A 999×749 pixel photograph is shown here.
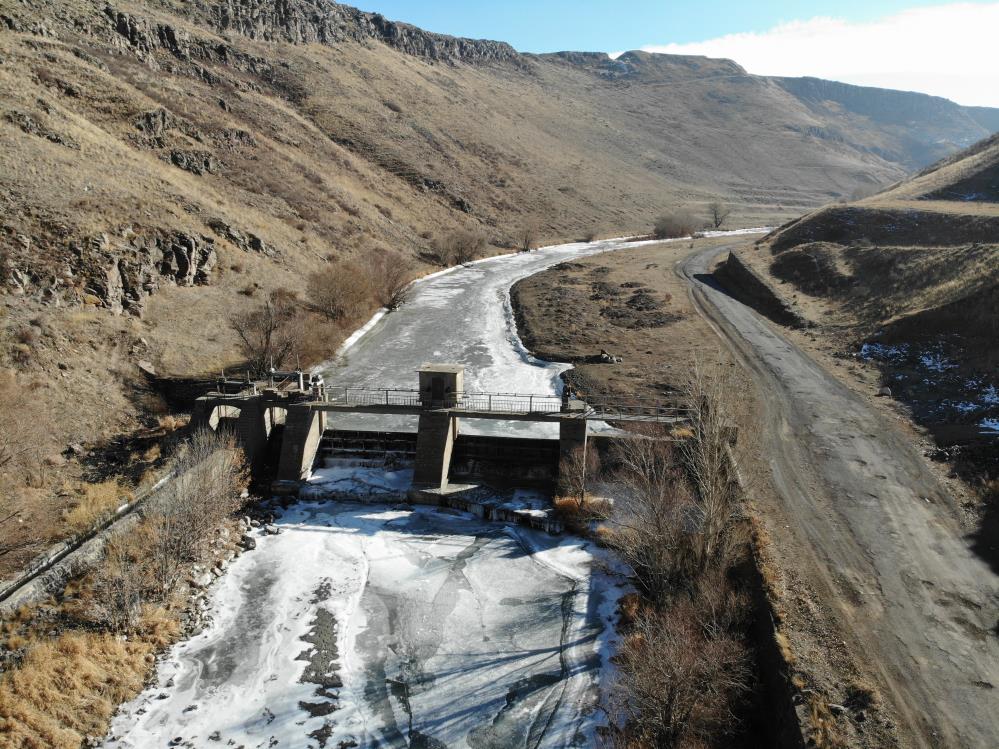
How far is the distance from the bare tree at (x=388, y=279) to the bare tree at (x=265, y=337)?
14667mm

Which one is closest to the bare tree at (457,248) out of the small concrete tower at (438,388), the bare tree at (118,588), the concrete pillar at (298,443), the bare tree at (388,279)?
the bare tree at (388,279)

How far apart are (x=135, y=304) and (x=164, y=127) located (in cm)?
2713

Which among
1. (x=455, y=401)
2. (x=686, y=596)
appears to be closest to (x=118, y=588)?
(x=455, y=401)

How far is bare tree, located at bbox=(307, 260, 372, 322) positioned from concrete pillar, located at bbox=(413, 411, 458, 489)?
20982 mm

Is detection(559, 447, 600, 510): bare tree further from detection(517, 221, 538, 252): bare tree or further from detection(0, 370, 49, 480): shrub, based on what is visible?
detection(517, 221, 538, 252): bare tree

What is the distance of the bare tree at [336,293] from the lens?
156 ft

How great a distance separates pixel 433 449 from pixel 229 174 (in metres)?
41.9

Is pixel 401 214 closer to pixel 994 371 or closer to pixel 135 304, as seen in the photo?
pixel 135 304

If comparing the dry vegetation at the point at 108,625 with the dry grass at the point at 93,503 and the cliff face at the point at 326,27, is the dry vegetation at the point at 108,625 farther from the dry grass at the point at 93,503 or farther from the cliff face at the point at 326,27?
the cliff face at the point at 326,27

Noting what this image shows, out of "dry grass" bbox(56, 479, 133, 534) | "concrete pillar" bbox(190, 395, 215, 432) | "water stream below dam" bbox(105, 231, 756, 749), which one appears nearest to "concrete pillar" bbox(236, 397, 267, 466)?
"concrete pillar" bbox(190, 395, 215, 432)

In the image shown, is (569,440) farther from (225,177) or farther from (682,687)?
(225,177)

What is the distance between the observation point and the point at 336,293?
156 feet

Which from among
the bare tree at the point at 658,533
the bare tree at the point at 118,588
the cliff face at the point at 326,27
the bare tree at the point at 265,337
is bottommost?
the bare tree at the point at 118,588

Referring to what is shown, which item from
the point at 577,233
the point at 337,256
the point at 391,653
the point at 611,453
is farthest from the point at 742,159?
the point at 391,653
